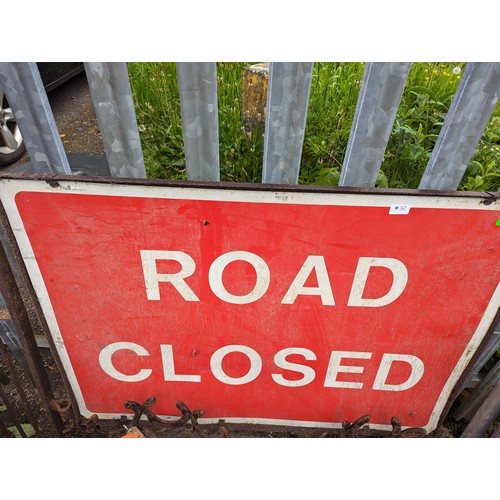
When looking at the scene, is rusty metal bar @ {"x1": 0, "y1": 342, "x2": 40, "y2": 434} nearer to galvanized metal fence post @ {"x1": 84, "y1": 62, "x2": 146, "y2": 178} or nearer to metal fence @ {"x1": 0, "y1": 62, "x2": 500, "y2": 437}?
metal fence @ {"x1": 0, "y1": 62, "x2": 500, "y2": 437}

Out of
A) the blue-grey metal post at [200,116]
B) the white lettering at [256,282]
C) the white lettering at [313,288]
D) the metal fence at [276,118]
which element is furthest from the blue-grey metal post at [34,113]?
the white lettering at [313,288]

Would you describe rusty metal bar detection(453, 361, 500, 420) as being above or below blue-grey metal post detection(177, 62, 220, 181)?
below

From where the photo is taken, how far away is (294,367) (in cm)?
156

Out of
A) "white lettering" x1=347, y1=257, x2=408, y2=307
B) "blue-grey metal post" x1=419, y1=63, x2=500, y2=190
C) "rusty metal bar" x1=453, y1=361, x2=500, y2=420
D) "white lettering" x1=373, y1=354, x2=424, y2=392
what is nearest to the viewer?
"blue-grey metal post" x1=419, y1=63, x2=500, y2=190

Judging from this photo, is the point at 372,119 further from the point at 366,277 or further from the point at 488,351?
the point at 488,351

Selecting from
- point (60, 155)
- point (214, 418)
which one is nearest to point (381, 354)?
point (214, 418)

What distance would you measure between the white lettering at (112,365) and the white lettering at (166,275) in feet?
0.91

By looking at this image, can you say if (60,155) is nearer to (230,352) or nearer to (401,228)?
(230,352)

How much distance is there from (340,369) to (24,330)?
1.20m

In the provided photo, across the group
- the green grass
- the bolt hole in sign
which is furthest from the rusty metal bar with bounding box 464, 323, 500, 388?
the green grass

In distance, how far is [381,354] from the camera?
59.2 inches

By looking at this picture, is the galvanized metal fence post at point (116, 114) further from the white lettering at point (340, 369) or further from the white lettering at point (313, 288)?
the white lettering at point (340, 369)

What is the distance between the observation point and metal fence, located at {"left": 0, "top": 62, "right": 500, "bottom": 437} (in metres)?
1.06

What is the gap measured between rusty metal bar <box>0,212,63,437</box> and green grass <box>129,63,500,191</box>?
1.31 metres
